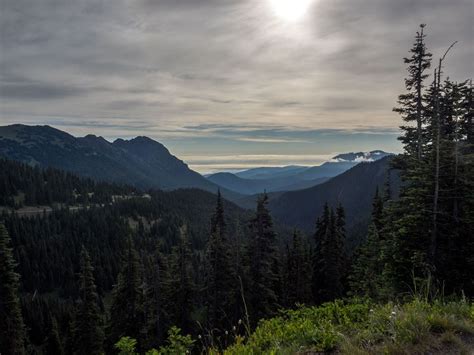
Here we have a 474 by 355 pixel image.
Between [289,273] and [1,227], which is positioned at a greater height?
[1,227]

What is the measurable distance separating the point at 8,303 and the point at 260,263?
22.5 m

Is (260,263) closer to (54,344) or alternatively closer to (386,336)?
(386,336)

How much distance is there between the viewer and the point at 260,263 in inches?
1133

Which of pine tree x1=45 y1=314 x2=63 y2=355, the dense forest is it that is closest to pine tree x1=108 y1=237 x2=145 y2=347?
the dense forest

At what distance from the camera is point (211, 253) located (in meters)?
28.8

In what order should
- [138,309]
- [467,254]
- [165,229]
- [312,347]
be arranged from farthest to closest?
[165,229]
[138,309]
[467,254]
[312,347]

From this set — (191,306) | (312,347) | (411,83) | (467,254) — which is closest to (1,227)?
(191,306)

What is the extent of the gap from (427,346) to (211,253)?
24.9m

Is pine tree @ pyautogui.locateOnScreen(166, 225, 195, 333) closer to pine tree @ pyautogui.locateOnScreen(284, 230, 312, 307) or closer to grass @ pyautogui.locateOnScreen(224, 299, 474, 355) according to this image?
pine tree @ pyautogui.locateOnScreen(284, 230, 312, 307)

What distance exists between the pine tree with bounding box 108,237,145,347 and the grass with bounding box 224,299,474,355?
31845mm

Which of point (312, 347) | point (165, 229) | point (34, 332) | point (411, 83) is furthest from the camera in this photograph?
point (165, 229)

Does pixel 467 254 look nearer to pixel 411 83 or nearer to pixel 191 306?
pixel 411 83

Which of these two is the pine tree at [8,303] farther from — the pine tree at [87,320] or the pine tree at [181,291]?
the pine tree at [181,291]

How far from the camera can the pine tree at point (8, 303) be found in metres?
27.9
